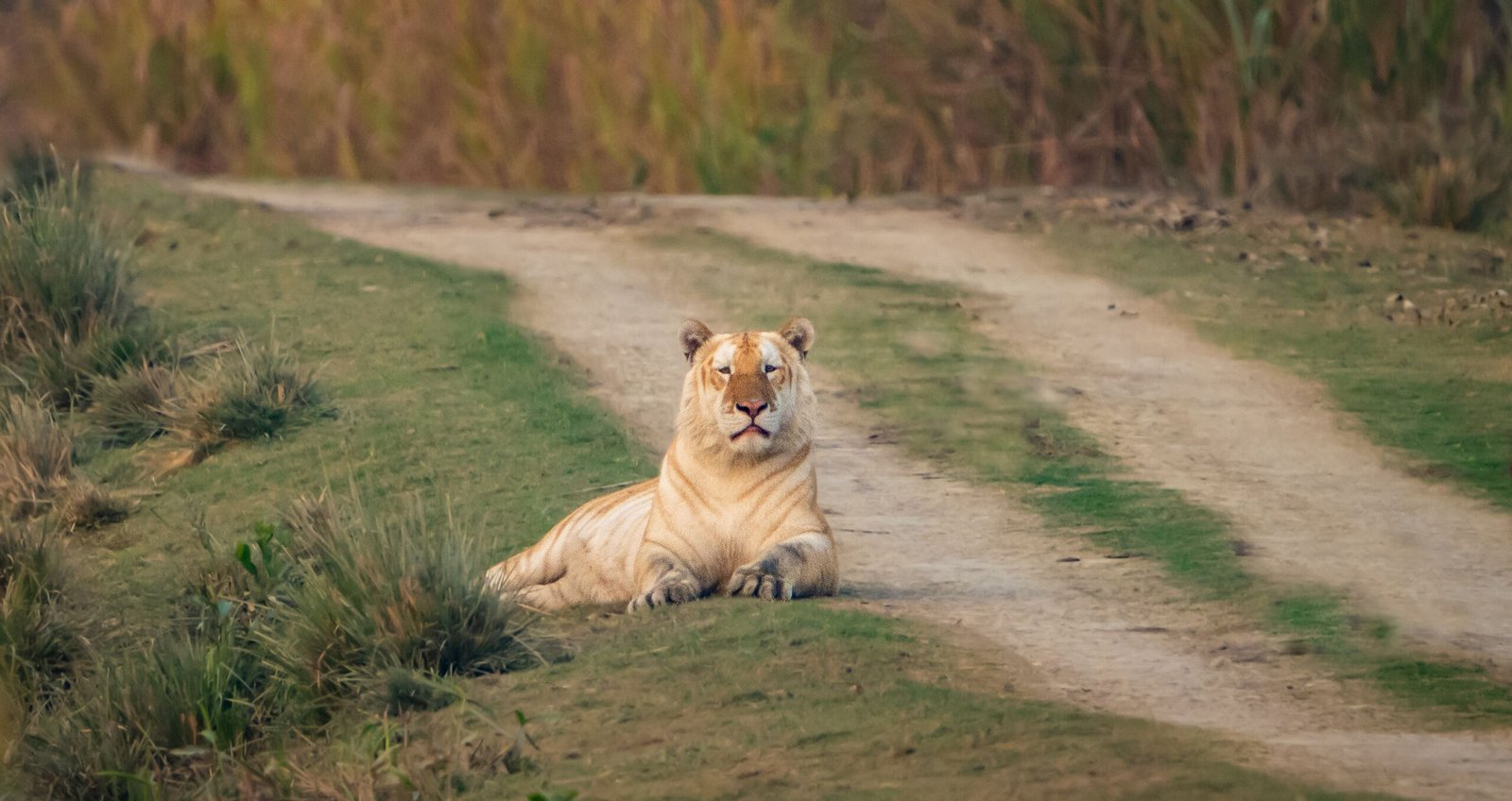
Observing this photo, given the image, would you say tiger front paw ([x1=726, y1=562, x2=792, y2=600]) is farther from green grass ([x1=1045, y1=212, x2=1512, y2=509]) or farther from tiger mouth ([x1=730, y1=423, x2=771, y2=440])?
green grass ([x1=1045, y1=212, x2=1512, y2=509])

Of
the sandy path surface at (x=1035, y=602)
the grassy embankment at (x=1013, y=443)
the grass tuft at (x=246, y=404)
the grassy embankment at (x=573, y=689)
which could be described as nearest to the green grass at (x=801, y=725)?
the grassy embankment at (x=573, y=689)

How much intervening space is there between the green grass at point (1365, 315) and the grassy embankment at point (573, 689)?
3.71 meters

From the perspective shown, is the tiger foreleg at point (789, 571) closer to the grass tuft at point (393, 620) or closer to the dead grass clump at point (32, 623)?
the grass tuft at point (393, 620)

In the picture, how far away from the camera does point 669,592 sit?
7.05 metres

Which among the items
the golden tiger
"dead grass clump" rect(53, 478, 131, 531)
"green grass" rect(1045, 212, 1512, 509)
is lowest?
"dead grass clump" rect(53, 478, 131, 531)

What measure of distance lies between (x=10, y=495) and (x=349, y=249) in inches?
180

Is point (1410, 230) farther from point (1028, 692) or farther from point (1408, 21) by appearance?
point (1028, 692)

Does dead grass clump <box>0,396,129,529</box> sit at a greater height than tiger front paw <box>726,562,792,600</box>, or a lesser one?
lesser

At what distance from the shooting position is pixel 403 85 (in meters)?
18.2

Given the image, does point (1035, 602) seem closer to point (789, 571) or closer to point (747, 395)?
point (789, 571)

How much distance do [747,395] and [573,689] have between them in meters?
1.13

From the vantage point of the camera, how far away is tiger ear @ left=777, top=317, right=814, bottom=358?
7324 millimetres

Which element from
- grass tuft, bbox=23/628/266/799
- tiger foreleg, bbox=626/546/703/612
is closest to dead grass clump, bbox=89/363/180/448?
grass tuft, bbox=23/628/266/799

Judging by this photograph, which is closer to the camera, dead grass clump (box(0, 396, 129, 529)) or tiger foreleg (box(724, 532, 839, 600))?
tiger foreleg (box(724, 532, 839, 600))
